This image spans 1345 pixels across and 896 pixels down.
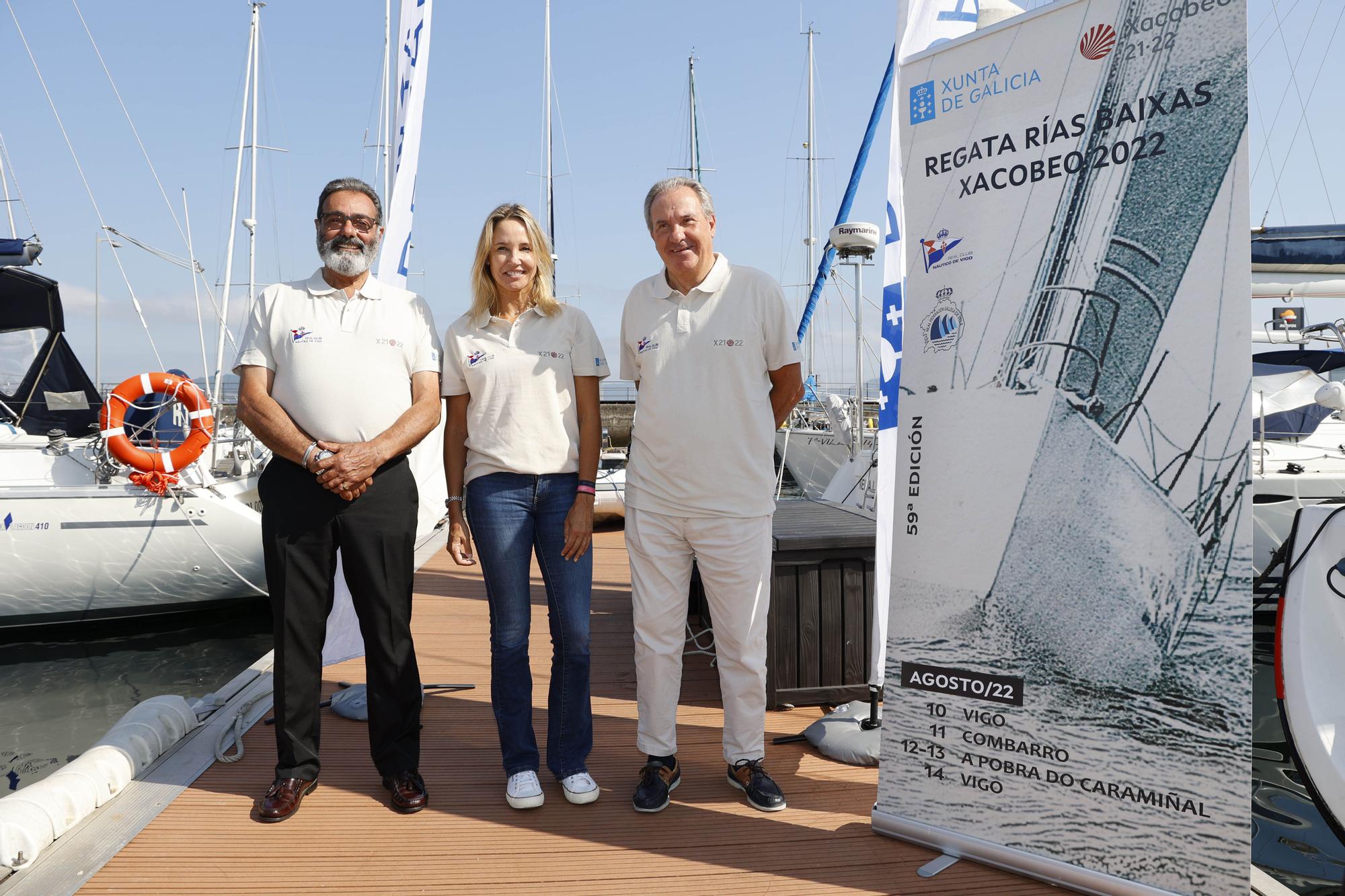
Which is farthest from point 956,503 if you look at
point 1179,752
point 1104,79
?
point 1104,79

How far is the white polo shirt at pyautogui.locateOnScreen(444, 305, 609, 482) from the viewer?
8.57 feet

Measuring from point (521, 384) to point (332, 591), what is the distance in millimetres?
900

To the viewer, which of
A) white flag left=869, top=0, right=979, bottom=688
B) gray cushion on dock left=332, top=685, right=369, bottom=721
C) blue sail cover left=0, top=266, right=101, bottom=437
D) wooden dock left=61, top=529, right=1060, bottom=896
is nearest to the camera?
wooden dock left=61, top=529, right=1060, bottom=896

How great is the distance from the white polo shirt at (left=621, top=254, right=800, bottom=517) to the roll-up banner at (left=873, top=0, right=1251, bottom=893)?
0.41 metres

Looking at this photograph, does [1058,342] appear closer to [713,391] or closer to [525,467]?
[713,391]

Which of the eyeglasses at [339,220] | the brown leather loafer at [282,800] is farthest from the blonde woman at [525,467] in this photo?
the brown leather loafer at [282,800]

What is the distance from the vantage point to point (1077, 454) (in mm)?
2189

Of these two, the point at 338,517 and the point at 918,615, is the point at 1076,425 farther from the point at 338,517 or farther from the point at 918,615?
the point at 338,517

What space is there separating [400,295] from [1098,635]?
7.30ft

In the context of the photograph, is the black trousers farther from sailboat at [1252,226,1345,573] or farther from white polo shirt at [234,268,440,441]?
sailboat at [1252,226,1345,573]

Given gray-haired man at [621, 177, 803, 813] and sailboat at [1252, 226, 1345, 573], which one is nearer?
gray-haired man at [621, 177, 803, 813]

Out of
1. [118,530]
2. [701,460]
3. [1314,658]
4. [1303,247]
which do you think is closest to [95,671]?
[118,530]

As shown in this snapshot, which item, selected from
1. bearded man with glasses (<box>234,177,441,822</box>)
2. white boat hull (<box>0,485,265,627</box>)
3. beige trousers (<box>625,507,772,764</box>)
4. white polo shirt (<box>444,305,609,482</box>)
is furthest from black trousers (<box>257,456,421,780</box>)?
white boat hull (<box>0,485,265,627</box>)

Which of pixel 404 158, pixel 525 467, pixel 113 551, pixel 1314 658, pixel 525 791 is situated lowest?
pixel 113 551
